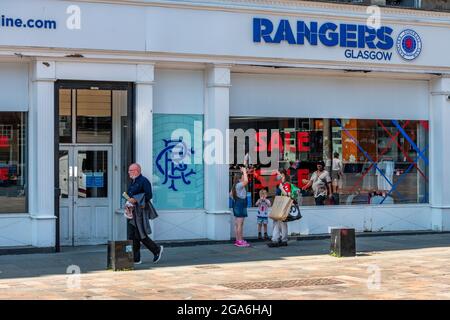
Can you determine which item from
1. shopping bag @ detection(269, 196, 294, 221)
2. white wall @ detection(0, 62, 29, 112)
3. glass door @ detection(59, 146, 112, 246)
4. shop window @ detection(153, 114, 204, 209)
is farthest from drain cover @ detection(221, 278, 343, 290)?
white wall @ detection(0, 62, 29, 112)

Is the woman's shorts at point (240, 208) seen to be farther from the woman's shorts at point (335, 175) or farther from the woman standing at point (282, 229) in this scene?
the woman's shorts at point (335, 175)

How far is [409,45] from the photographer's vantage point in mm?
20109

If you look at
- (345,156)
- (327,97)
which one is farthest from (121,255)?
(345,156)

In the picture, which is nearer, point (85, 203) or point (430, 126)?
point (85, 203)

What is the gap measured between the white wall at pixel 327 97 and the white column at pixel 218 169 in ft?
1.73

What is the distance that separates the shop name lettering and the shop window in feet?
8.49

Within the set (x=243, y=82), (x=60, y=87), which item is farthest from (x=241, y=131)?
(x=60, y=87)

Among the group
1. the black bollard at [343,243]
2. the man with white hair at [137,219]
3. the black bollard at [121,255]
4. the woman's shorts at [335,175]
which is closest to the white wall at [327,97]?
the woman's shorts at [335,175]

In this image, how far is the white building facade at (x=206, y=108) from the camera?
1666 cm

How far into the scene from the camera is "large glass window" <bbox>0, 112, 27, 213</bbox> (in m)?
16.8

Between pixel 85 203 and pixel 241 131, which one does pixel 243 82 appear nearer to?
pixel 241 131

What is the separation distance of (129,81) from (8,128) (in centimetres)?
278

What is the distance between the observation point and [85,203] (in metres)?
17.9

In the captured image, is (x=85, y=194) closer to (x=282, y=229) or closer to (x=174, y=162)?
(x=174, y=162)
